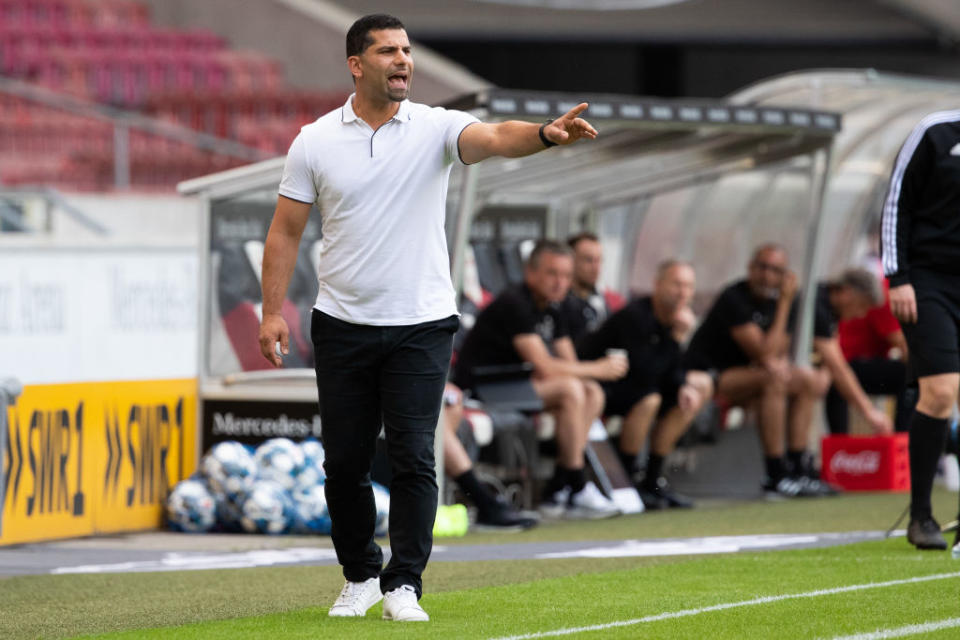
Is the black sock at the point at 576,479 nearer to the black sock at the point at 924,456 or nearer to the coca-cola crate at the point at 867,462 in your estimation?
the coca-cola crate at the point at 867,462

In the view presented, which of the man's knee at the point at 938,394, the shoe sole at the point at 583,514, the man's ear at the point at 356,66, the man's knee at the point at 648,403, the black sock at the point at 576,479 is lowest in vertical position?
the shoe sole at the point at 583,514

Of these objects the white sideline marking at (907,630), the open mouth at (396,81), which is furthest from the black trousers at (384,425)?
the white sideline marking at (907,630)

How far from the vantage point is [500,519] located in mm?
8883

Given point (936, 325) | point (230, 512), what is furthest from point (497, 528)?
point (936, 325)

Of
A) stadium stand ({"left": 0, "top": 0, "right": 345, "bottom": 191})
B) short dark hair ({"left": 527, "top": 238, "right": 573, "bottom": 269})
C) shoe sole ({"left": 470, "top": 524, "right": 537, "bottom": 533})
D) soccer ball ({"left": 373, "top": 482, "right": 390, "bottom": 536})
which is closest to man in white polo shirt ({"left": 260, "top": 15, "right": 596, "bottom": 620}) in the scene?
soccer ball ({"left": 373, "top": 482, "right": 390, "bottom": 536})

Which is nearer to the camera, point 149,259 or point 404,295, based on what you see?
point 404,295

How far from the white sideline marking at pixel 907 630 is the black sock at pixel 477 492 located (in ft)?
13.1

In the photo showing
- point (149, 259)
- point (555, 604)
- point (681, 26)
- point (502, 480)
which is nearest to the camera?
point (555, 604)

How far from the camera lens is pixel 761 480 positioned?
11398mm

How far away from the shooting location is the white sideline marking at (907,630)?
481cm

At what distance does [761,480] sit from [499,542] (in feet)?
11.9

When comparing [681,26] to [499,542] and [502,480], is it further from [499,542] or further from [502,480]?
[499,542]

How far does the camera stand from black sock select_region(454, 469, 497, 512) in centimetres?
888

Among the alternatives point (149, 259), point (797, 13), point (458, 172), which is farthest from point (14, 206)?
point (797, 13)
